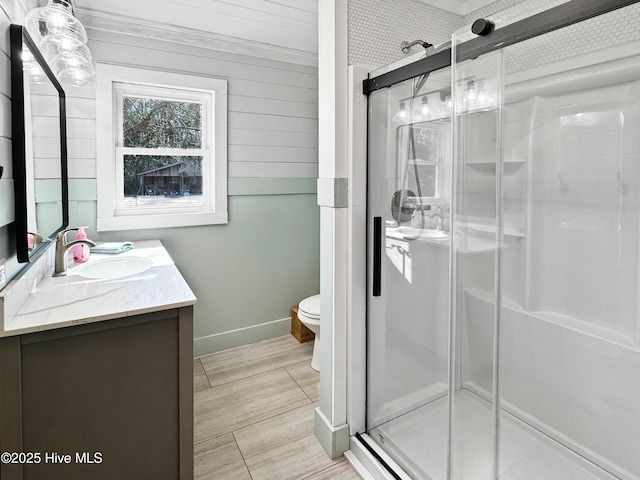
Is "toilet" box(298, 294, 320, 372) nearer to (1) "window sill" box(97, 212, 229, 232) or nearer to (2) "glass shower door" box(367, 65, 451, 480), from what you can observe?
(2) "glass shower door" box(367, 65, 451, 480)

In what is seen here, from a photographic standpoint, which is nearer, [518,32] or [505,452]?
[518,32]

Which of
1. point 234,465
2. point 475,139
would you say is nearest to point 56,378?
point 234,465

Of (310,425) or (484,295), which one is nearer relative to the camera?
(484,295)

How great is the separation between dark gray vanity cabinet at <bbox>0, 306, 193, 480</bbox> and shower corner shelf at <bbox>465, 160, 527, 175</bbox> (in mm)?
1151

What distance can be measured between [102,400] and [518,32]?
177 cm

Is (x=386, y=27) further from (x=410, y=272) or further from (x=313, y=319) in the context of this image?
(x=313, y=319)

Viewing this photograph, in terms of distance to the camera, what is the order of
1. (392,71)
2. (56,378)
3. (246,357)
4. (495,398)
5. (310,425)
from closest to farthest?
(56,378) < (495,398) < (392,71) < (310,425) < (246,357)

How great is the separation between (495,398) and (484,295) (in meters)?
0.37

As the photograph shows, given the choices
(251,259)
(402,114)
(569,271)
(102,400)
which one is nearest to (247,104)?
(251,259)

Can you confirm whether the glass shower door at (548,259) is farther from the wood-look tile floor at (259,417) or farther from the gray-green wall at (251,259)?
the gray-green wall at (251,259)

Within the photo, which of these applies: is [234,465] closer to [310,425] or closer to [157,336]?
[310,425]

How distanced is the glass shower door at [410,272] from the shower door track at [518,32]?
45mm

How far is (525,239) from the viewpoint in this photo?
4.24 feet

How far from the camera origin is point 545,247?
51.5 inches
